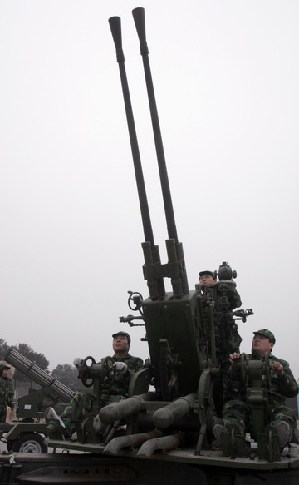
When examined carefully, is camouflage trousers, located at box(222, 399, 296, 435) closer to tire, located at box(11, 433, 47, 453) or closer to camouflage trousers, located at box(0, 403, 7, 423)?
tire, located at box(11, 433, 47, 453)

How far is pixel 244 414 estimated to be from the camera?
228 inches

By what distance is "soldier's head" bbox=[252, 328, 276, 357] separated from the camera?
6.31 m

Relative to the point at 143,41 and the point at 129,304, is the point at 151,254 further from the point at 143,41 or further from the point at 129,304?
the point at 143,41

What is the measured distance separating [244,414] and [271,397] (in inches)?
13.3

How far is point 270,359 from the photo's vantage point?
5.91 m

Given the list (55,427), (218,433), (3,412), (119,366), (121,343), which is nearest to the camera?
(218,433)

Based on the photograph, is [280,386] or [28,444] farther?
[28,444]

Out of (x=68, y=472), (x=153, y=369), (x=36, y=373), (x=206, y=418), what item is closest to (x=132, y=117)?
(x=153, y=369)

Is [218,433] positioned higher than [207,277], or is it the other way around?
[207,277]

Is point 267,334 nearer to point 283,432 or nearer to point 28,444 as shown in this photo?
point 283,432

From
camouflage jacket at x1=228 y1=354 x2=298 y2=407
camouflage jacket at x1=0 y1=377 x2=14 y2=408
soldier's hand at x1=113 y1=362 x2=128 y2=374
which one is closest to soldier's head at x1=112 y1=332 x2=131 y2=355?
soldier's hand at x1=113 y1=362 x2=128 y2=374

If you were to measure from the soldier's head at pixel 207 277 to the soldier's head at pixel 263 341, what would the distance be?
39.0 inches

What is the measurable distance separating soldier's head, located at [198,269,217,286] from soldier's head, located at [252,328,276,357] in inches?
39.0

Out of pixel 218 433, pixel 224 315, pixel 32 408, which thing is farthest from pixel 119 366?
pixel 32 408
